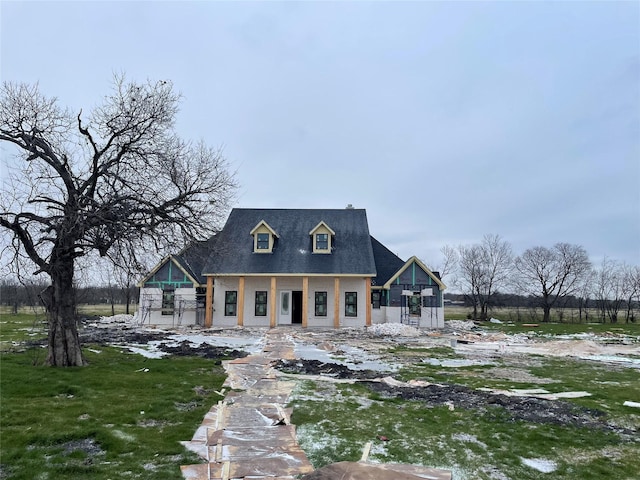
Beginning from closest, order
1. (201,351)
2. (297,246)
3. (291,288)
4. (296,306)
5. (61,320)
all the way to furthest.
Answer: (61,320), (201,351), (291,288), (297,246), (296,306)

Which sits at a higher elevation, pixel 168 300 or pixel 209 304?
pixel 168 300

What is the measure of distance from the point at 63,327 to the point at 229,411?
6079 millimetres

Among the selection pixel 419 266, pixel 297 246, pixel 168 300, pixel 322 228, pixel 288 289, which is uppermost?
pixel 322 228

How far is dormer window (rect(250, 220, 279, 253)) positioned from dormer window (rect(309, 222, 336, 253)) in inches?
103

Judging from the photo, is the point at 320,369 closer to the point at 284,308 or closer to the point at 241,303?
the point at 241,303

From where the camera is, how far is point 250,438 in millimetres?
5785

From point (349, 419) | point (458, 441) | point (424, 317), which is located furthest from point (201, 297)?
point (458, 441)

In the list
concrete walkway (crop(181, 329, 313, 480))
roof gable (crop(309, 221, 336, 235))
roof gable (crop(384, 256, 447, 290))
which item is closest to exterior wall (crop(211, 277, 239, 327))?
roof gable (crop(309, 221, 336, 235))

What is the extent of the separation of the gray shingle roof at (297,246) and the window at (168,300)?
295 cm

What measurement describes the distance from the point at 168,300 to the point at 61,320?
16.5 metres

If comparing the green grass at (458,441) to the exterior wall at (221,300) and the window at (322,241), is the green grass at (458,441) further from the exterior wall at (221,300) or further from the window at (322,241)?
the window at (322,241)

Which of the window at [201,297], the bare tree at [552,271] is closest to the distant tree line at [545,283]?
the bare tree at [552,271]

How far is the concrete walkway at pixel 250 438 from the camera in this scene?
468 cm

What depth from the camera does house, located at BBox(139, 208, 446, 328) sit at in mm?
25891
